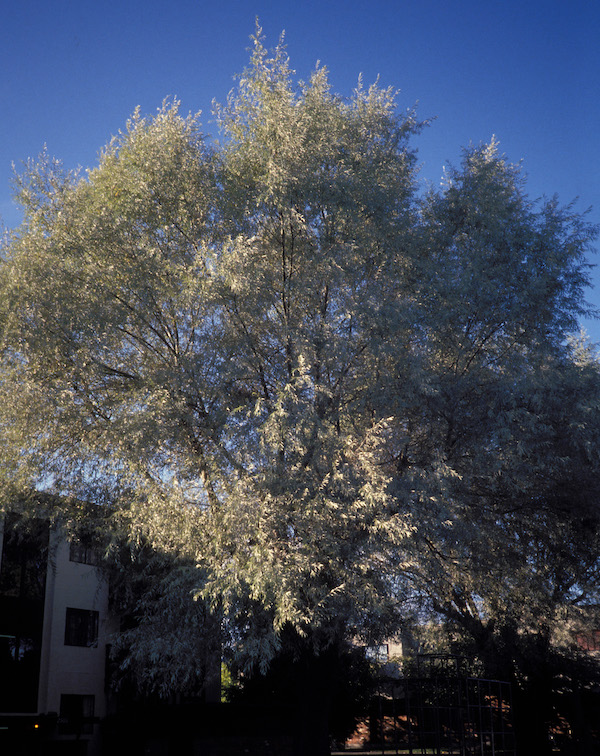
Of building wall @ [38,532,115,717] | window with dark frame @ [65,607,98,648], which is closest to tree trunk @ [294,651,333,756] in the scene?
building wall @ [38,532,115,717]

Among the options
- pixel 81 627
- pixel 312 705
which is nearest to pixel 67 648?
pixel 81 627

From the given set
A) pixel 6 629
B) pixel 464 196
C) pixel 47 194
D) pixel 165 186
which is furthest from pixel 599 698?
pixel 47 194

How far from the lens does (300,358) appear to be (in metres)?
Result: 13.7

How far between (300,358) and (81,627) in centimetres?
2112

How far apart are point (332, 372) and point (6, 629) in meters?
18.3

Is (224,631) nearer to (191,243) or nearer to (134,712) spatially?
(191,243)

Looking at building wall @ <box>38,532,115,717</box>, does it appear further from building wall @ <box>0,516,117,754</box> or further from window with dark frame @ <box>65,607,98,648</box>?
window with dark frame @ <box>65,607,98,648</box>

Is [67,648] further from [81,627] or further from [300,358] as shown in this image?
[300,358]

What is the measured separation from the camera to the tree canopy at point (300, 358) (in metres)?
13.5

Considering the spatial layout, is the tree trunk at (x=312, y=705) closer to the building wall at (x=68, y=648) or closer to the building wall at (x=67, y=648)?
the building wall at (x=68, y=648)

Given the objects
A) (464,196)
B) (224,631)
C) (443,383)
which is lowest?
(224,631)

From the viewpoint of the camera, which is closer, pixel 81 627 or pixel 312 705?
pixel 312 705

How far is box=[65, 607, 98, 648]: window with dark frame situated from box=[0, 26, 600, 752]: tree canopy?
1571 centimetres

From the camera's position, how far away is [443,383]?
1477cm
